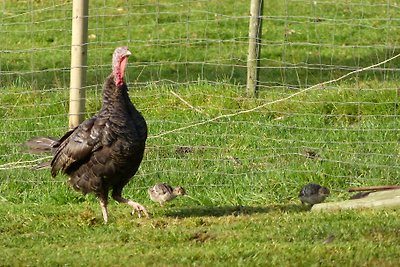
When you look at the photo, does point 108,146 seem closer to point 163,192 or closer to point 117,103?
point 117,103

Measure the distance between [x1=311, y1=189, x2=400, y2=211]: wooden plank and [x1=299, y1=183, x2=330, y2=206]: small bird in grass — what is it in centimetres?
7

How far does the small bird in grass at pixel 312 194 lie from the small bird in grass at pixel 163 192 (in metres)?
1.16

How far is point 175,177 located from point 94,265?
3.41 m

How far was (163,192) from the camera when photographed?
921 cm

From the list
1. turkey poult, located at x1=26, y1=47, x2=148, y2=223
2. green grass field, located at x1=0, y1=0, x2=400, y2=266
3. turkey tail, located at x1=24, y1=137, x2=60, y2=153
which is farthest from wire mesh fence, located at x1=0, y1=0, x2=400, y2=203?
turkey poult, located at x1=26, y1=47, x2=148, y2=223

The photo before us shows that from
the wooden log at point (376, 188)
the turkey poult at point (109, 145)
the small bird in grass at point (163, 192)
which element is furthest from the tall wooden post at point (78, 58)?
the wooden log at point (376, 188)

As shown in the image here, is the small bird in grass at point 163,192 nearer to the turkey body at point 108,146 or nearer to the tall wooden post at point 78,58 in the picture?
the turkey body at point 108,146

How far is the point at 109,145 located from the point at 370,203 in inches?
92.6

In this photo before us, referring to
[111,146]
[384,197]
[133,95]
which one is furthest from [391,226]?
[133,95]

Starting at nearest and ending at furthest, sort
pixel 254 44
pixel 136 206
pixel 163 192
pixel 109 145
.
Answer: pixel 109 145 < pixel 136 206 < pixel 163 192 < pixel 254 44

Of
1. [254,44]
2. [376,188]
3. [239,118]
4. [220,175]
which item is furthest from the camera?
[239,118]

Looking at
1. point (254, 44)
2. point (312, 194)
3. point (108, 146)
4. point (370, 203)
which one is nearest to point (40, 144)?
point (108, 146)

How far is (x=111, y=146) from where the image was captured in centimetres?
832

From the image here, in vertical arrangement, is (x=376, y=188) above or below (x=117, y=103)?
below
